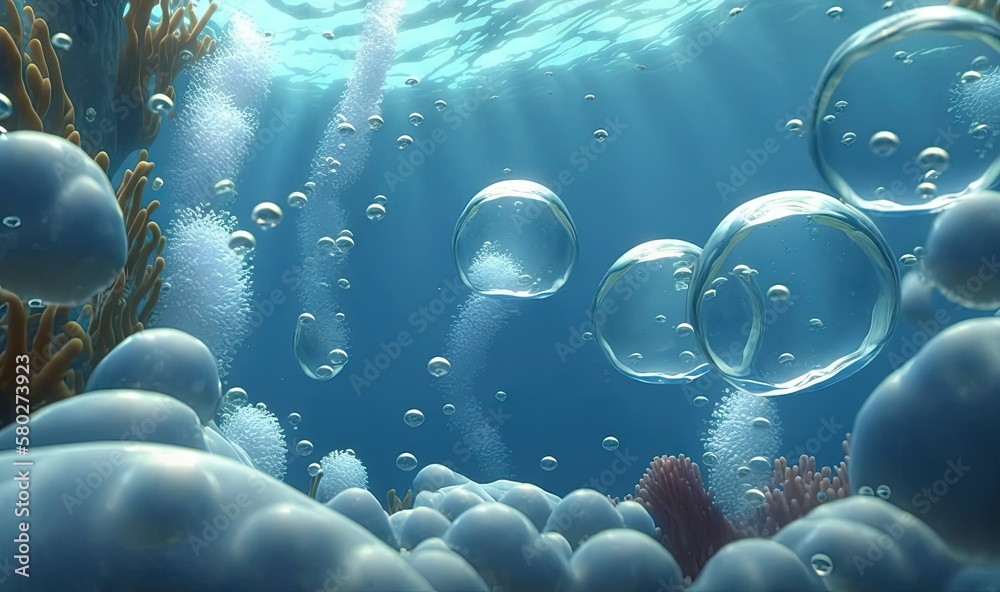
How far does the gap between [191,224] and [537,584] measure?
445 inches

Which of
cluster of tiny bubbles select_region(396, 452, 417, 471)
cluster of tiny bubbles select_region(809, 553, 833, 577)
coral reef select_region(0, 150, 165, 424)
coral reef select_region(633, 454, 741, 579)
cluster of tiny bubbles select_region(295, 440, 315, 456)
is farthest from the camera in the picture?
cluster of tiny bubbles select_region(295, 440, 315, 456)

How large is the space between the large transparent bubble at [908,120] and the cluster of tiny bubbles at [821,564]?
160cm

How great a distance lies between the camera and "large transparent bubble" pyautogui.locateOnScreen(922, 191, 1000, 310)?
1.98 metres

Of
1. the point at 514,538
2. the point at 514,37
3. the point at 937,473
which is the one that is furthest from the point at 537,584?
the point at 514,37

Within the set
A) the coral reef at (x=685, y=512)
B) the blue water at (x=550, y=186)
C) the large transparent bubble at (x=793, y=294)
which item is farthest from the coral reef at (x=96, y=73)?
the blue water at (x=550, y=186)

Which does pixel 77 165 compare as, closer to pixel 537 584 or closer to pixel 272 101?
pixel 537 584

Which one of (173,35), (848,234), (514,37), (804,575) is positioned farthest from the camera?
(514,37)

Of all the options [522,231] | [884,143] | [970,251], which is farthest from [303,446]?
[970,251]

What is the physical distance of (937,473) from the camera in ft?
4.93

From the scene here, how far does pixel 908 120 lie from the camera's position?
8.05ft

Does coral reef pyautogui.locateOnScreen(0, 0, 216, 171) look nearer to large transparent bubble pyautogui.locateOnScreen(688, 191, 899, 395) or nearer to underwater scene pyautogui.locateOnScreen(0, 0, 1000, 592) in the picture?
underwater scene pyautogui.locateOnScreen(0, 0, 1000, 592)

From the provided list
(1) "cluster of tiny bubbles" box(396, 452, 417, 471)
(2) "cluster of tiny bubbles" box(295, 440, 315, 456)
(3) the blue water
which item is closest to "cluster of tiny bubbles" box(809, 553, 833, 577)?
(1) "cluster of tiny bubbles" box(396, 452, 417, 471)

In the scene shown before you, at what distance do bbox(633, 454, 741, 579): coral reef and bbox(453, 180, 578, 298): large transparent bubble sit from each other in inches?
68.7

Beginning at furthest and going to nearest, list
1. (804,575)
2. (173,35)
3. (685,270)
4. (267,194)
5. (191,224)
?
(267,194) < (191,224) < (173,35) < (685,270) < (804,575)
